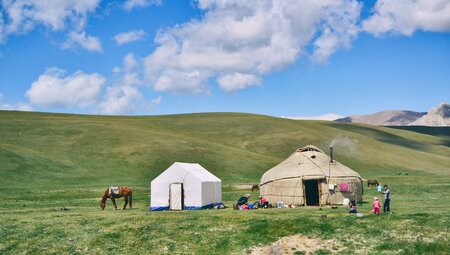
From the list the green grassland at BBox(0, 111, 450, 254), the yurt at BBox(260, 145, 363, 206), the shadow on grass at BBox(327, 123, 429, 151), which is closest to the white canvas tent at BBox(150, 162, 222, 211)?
the green grassland at BBox(0, 111, 450, 254)

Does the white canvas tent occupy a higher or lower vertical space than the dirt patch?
higher

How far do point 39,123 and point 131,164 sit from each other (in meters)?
34.2

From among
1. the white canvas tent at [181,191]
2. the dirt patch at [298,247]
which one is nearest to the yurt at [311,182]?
the white canvas tent at [181,191]

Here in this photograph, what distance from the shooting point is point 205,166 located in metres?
85.1

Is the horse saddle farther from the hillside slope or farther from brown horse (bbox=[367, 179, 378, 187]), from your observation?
brown horse (bbox=[367, 179, 378, 187])

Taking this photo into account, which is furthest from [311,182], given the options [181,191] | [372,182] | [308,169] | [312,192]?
[372,182]

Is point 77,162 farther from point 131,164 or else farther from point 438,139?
point 438,139

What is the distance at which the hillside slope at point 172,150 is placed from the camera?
75.9 meters

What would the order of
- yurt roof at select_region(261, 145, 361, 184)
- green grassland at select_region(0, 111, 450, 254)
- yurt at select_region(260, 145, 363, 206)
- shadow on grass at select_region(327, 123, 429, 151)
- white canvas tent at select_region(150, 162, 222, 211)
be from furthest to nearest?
shadow on grass at select_region(327, 123, 429, 151)
yurt roof at select_region(261, 145, 361, 184)
yurt at select_region(260, 145, 363, 206)
white canvas tent at select_region(150, 162, 222, 211)
green grassland at select_region(0, 111, 450, 254)

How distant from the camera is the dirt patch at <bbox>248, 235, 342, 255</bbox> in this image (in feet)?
79.5

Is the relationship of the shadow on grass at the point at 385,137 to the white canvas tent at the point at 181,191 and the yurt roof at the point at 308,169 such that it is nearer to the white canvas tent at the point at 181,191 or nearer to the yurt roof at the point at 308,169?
the yurt roof at the point at 308,169

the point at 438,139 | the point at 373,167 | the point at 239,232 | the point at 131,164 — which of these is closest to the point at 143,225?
Answer: the point at 239,232

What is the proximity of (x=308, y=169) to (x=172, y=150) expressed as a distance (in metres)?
50.2

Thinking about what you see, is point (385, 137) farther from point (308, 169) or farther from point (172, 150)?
point (308, 169)
